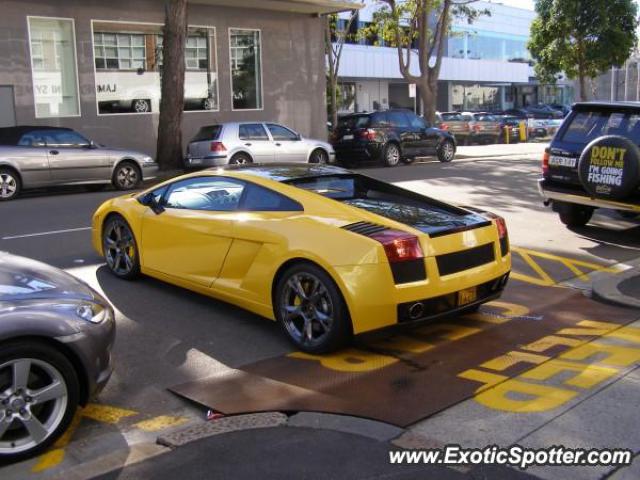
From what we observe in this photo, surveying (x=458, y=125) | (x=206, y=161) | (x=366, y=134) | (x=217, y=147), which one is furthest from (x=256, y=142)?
(x=458, y=125)

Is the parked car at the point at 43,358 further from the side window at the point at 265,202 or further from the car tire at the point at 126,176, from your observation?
the car tire at the point at 126,176

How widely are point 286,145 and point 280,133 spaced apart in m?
0.38

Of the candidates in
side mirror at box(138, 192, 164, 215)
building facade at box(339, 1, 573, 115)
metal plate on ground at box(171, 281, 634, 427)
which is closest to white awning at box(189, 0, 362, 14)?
side mirror at box(138, 192, 164, 215)

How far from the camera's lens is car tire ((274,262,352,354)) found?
5145mm

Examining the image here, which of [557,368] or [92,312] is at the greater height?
[92,312]

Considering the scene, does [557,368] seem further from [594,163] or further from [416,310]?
[594,163]

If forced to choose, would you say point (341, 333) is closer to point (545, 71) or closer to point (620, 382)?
point (620, 382)

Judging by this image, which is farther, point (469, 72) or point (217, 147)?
point (469, 72)

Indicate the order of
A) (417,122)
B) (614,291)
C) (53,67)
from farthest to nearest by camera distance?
(417,122)
(53,67)
(614,291)

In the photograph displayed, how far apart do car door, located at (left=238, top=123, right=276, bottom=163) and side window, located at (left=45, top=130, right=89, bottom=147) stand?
4.00 m

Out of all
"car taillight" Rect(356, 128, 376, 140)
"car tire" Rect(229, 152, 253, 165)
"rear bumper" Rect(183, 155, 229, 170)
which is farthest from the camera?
"car taillight" Rect(356, 128, 376, 140)

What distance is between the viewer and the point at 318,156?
20.2 metres

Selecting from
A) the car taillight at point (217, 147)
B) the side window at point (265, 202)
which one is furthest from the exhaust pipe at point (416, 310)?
the car taillight at point (217, 147)

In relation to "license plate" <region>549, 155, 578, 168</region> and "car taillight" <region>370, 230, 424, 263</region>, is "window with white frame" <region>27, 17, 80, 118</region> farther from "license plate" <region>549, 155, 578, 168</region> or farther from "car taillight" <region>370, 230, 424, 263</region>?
"car taillight" <region>370, 230, 424, 263</region>
